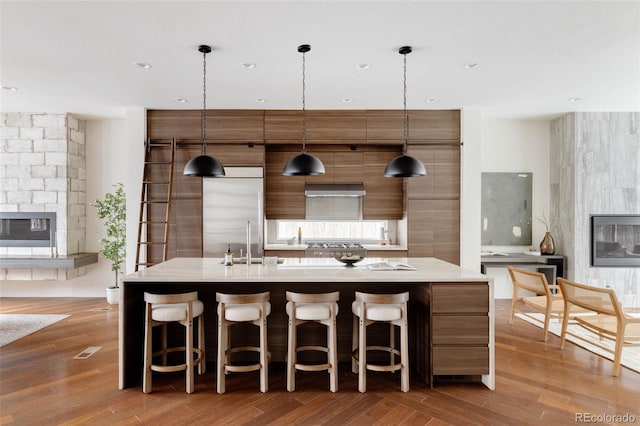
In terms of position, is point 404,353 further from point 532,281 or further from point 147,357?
point 532,281

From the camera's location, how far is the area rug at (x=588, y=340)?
3.56 meters

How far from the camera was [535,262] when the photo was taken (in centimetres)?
571

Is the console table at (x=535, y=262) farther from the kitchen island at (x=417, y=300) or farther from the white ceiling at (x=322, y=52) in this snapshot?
the kitchen island at (x=417, y=300)

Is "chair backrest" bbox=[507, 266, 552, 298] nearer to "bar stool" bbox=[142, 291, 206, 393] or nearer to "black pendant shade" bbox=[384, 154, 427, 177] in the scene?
"black pendant shade" bbox=[384, 154, 427, 177]

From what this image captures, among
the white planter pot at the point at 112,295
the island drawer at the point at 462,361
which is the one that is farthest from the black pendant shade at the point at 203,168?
the white planter pot at the point at 112,295

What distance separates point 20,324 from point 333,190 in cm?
456

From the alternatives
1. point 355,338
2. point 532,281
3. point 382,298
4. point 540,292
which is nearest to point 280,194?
point 355,338

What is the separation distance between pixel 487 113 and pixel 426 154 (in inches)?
47.9

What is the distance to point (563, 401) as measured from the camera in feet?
9.20

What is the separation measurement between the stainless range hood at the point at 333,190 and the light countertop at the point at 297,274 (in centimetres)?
237

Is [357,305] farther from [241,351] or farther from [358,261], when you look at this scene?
[241,351]

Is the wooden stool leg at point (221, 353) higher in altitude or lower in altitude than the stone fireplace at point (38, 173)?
lower

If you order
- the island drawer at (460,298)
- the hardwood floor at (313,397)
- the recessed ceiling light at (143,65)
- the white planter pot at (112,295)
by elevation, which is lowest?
the hardwood floor at (313,397)

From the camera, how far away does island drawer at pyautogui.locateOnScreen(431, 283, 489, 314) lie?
2943 mm
